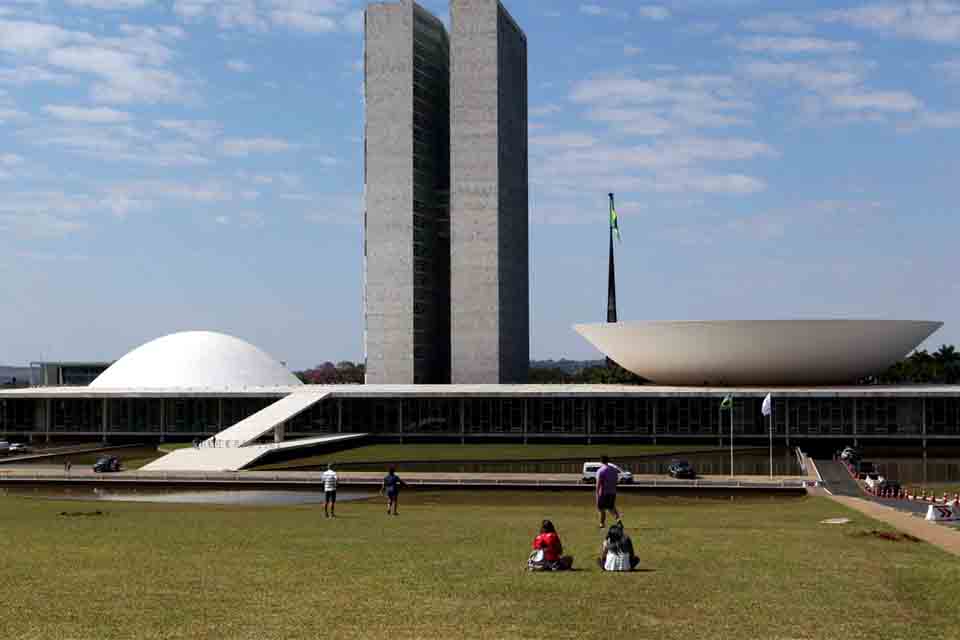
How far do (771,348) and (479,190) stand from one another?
36.7 metres

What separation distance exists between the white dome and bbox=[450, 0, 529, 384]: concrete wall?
1681 centimetres

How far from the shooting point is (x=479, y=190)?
109625 mm

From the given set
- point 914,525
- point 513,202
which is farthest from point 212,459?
point 513,202

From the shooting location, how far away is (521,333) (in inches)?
4801

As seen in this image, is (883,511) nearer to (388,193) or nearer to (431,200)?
(388,193)

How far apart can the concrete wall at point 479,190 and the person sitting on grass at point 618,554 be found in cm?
9109

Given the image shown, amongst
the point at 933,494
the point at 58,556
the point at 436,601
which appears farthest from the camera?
the point at 933,494

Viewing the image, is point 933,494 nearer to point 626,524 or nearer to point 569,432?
point 626,524

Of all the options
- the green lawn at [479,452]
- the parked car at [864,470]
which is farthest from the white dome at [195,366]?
the parked car at [864,470]

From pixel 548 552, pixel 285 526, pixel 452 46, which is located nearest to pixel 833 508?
pixel 285 526

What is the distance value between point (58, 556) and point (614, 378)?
124m

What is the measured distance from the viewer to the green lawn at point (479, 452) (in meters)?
68.1

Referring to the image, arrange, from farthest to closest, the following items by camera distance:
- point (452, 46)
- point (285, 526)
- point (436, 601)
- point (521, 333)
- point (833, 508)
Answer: point (521, 333) → point (452, 46) → point (833, 508) → point (285, 526) → point (436, 601)

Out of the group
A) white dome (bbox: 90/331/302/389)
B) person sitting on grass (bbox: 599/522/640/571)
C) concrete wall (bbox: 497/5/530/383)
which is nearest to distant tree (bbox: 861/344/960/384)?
concrete wall (bbox: 497/5/530/383)
